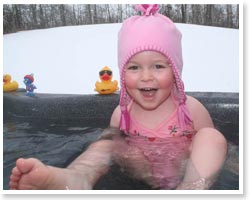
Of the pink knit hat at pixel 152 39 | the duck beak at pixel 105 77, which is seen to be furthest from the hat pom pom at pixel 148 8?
the duck beak at pixel 105 77

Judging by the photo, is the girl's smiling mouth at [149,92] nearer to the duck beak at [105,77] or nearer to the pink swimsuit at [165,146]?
the pink swimsuit at [165,146]

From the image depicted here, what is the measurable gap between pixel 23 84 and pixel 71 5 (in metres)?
0.66

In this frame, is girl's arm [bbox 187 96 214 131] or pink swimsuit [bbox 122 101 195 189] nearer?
pink swimsuit [bbox 122 101 195 189]

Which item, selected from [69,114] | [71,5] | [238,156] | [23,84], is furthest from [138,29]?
[23,84]

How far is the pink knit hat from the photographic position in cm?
135

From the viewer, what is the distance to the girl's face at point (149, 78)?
1.34m

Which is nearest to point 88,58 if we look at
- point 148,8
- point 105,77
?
point 105,77

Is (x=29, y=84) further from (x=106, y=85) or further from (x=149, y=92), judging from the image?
(x=149, y=92)

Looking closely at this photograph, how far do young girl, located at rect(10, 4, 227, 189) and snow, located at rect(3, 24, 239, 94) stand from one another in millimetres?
406

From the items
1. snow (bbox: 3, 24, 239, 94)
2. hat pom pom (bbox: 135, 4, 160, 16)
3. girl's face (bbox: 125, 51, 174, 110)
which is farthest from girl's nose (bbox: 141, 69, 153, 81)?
snow (bbox: 3, 24, 239, 94)

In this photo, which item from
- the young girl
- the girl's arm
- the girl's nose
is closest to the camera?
the young girl

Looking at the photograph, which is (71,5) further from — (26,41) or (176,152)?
(176,152)

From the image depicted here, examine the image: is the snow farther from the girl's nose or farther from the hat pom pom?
the girl's nose

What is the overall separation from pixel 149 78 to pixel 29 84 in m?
0.84
